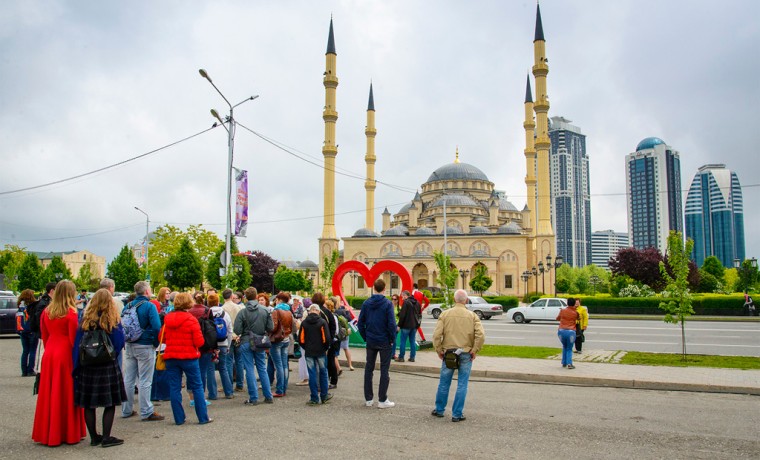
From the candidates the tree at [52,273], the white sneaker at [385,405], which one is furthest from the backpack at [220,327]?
the tree at [52,273]

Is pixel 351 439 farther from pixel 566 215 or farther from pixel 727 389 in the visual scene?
pixel 566 215

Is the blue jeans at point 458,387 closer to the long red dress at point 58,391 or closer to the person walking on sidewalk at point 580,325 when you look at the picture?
the long red dress at point 58,391

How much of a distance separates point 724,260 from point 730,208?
1436 centimetres

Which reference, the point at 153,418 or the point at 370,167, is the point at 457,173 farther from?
the point at 153,418

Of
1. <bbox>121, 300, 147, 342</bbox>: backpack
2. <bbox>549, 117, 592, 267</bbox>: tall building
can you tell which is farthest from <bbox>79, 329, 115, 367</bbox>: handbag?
<bbox>549, 117, 592, 267</bbox>: tall building

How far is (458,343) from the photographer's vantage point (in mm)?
7484

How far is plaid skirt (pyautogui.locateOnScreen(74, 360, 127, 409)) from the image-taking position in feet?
20.2

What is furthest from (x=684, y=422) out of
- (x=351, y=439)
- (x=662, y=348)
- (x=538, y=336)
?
(x=538, y=336)

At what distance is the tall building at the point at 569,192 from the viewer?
17512cm

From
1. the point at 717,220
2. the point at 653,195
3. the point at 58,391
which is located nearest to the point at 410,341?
the point at 58,391

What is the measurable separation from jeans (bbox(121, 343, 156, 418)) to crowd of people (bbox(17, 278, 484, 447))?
14 mm

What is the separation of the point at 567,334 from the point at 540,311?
16509mm

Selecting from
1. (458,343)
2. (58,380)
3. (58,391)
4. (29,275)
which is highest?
(29,275)

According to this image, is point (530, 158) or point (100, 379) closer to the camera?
point (100, 379)
